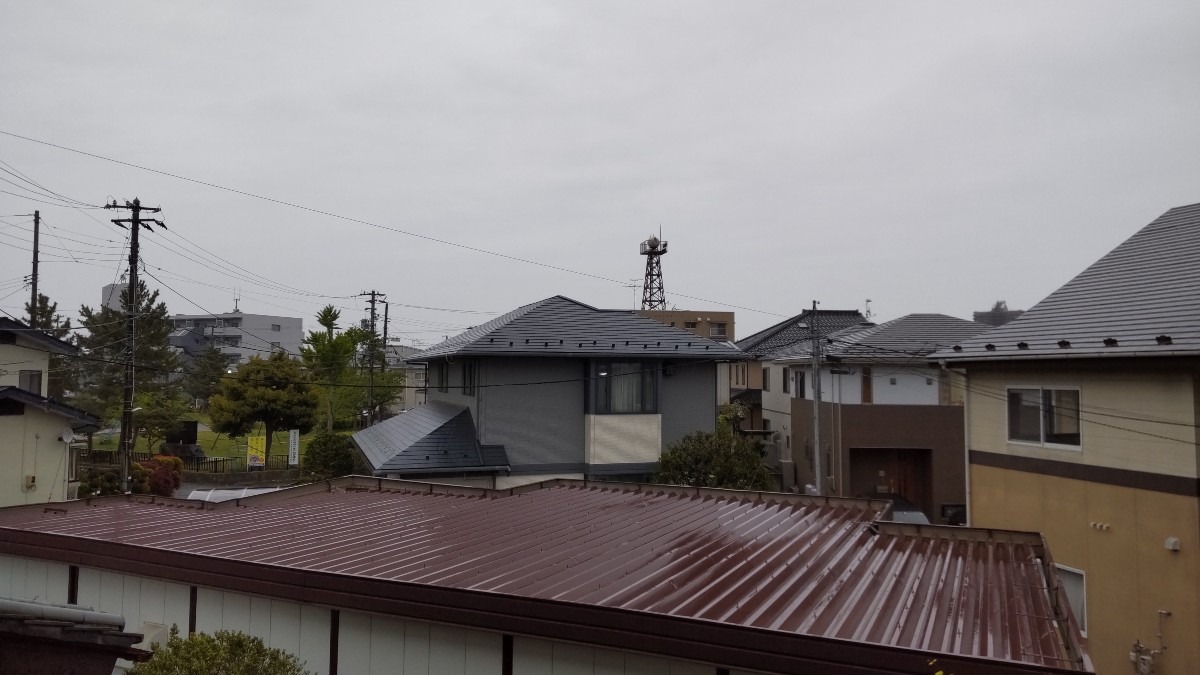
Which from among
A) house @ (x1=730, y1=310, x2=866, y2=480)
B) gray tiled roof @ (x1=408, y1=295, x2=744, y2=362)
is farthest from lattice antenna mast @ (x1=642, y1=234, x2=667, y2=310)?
gray tiled roof @ (x1=408, y1=295, x2=744, y2=362)

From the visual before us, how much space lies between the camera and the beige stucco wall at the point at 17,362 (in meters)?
21.7

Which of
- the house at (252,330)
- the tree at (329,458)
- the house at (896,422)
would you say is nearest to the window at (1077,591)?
the house at (896,422)

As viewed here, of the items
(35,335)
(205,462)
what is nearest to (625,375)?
(35,335)

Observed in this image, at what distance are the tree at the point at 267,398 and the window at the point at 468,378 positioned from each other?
596 inches

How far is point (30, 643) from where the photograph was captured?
3.93 m

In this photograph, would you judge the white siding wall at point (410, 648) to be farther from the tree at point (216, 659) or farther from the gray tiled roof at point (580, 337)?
the gray tiled roof at point (580, 337)

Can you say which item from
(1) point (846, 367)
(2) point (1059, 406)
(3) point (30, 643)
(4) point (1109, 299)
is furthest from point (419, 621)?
(1) point (846, 367)

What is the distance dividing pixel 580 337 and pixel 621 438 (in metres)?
2.98

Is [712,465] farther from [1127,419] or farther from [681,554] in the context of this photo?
[681,554]

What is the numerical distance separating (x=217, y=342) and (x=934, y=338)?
64.1 metres

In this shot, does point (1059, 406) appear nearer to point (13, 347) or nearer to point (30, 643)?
point (30, 643)

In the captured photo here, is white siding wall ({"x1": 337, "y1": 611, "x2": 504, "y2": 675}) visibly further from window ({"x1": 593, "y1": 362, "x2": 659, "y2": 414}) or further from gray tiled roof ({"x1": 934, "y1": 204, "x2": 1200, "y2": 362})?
window ({"x1": 593, "y1": 362, "x2": 659, "y2": 414})

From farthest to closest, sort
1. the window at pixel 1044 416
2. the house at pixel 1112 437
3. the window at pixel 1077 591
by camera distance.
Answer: the window at pixel 1044 416 < the window at pixel 1077 591 < the house at pixel 1112 437

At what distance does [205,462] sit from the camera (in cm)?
3148
